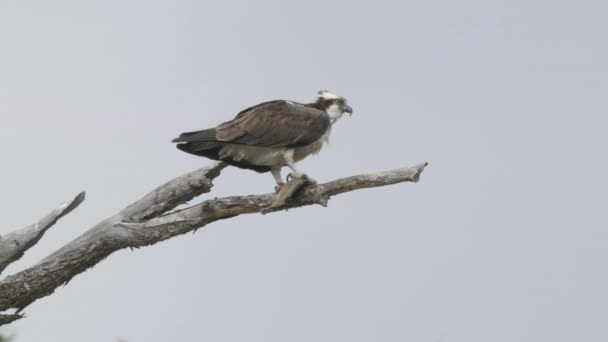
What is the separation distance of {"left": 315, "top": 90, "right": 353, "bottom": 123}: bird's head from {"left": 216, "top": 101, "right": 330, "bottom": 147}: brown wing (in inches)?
19.3

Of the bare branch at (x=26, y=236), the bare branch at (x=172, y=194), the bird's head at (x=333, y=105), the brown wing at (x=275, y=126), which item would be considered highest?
the bird's head at (x=333, y=105)

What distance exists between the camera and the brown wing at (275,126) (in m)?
10.1

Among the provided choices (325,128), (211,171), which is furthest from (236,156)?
(325,128)

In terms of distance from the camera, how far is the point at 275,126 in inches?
409

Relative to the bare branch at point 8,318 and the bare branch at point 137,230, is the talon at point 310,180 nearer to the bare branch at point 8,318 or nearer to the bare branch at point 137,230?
the bare branch at point 137,230

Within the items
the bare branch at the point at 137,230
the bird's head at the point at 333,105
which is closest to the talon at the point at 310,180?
the bare branch at the point at 137,230

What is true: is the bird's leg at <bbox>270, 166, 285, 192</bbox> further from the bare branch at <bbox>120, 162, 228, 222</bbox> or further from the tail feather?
the tail feather

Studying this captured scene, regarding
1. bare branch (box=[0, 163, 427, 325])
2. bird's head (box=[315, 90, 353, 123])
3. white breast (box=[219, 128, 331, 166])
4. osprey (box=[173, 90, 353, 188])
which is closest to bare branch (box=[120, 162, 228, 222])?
osprey (box=[173, 90, 353, 188])

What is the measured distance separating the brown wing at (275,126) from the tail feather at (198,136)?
0.08 meters

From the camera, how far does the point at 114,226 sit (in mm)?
9133

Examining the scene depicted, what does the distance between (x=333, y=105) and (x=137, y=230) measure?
351cm

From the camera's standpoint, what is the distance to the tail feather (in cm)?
976

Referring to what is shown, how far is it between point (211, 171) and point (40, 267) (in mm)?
2400

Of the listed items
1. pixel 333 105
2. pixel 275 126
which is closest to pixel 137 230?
pixel 275 126
